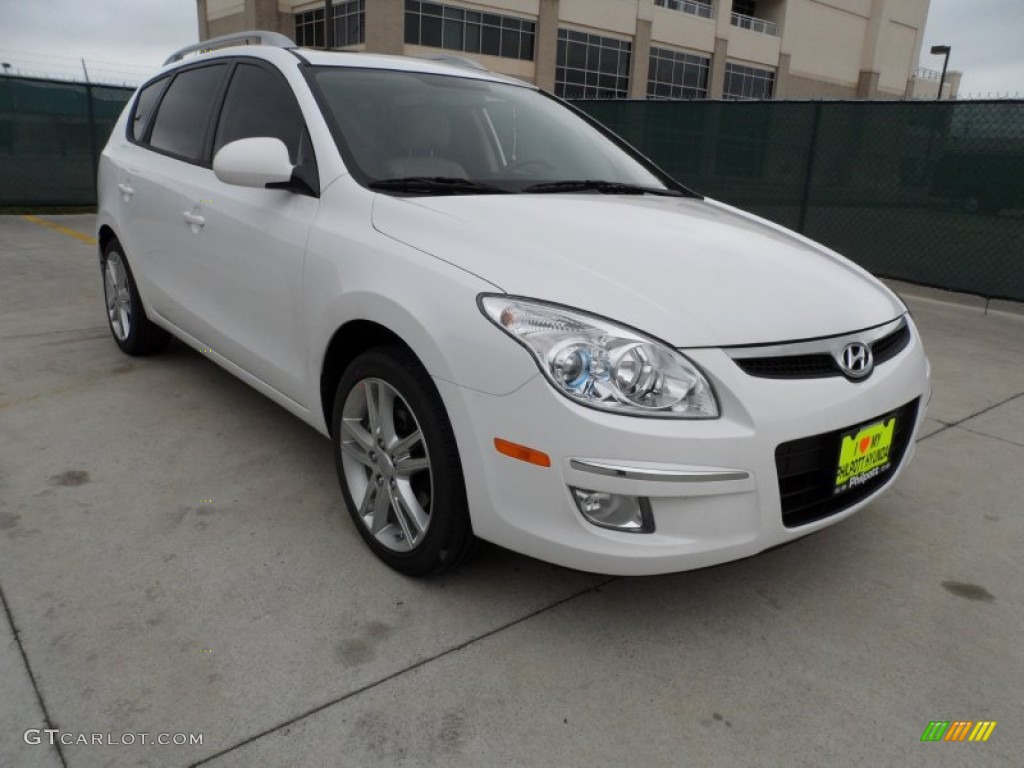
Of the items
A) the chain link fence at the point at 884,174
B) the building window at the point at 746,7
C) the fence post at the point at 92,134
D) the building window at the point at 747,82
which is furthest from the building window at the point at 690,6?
the chain link fence at the point at 884,174

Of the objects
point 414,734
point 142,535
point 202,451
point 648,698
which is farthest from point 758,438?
point 202,451

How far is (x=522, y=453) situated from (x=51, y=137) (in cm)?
1338

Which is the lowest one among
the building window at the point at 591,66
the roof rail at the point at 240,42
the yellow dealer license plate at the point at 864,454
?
the yellow dealer license plate at the point at 864,454

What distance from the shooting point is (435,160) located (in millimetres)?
2900


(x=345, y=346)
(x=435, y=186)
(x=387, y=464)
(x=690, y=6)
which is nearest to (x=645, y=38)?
(x=690, y=6)

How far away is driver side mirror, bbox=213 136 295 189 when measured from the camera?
2711 mm

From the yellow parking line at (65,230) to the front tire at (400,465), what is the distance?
8.09 m

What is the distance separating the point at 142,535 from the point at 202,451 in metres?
0.76

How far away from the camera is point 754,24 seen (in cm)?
4447

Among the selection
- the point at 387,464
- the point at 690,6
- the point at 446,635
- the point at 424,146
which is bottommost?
the point at 446,635

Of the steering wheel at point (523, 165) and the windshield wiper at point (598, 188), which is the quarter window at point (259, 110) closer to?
the steering wheel at point (523, 165)

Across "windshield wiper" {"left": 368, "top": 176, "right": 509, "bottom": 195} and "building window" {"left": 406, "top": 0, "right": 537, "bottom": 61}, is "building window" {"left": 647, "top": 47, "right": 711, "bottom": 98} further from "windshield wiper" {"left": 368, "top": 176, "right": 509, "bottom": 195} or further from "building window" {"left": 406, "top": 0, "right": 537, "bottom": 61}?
"windshield wiper" {"left": 368, "top": 176, "right": 509, "bottom": 195}

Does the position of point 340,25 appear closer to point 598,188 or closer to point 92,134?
point 92,134

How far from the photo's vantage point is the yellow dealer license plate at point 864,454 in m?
2.21
